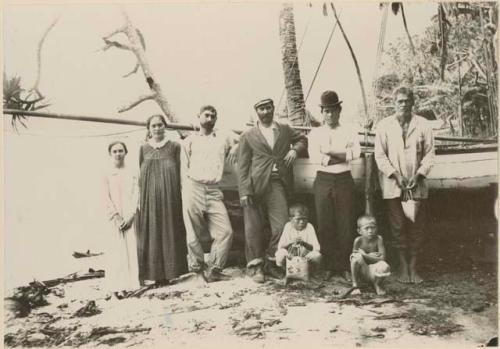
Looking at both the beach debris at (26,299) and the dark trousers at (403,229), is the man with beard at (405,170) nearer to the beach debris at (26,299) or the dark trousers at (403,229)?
the dark trousers at (403,229)

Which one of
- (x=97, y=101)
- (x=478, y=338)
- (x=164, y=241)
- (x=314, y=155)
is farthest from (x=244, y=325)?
(x=97, y=101)

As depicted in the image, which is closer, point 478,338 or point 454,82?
point 478,338

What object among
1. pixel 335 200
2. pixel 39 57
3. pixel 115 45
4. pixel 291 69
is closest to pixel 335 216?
pixel 335 200

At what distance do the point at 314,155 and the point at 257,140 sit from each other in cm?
51

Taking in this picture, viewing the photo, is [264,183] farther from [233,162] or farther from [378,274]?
[378,274]

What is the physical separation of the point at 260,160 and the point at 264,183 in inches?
7.9

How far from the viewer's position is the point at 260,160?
5.21 metres

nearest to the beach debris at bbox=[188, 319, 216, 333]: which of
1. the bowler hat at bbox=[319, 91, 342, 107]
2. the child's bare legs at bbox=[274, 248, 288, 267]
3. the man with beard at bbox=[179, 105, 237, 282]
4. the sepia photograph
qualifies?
the sepia photograph

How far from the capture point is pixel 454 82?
213 inches

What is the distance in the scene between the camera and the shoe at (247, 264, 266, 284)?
5.21 metres

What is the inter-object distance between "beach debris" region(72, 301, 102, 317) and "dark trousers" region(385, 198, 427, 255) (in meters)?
2.61

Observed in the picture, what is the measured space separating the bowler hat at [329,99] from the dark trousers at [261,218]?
783 mm

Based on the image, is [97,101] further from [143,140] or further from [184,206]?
[184,206]

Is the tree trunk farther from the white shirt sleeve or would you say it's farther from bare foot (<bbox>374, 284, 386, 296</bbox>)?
bare foot (<bbox>374, 284, 386, 296</bbox>)
